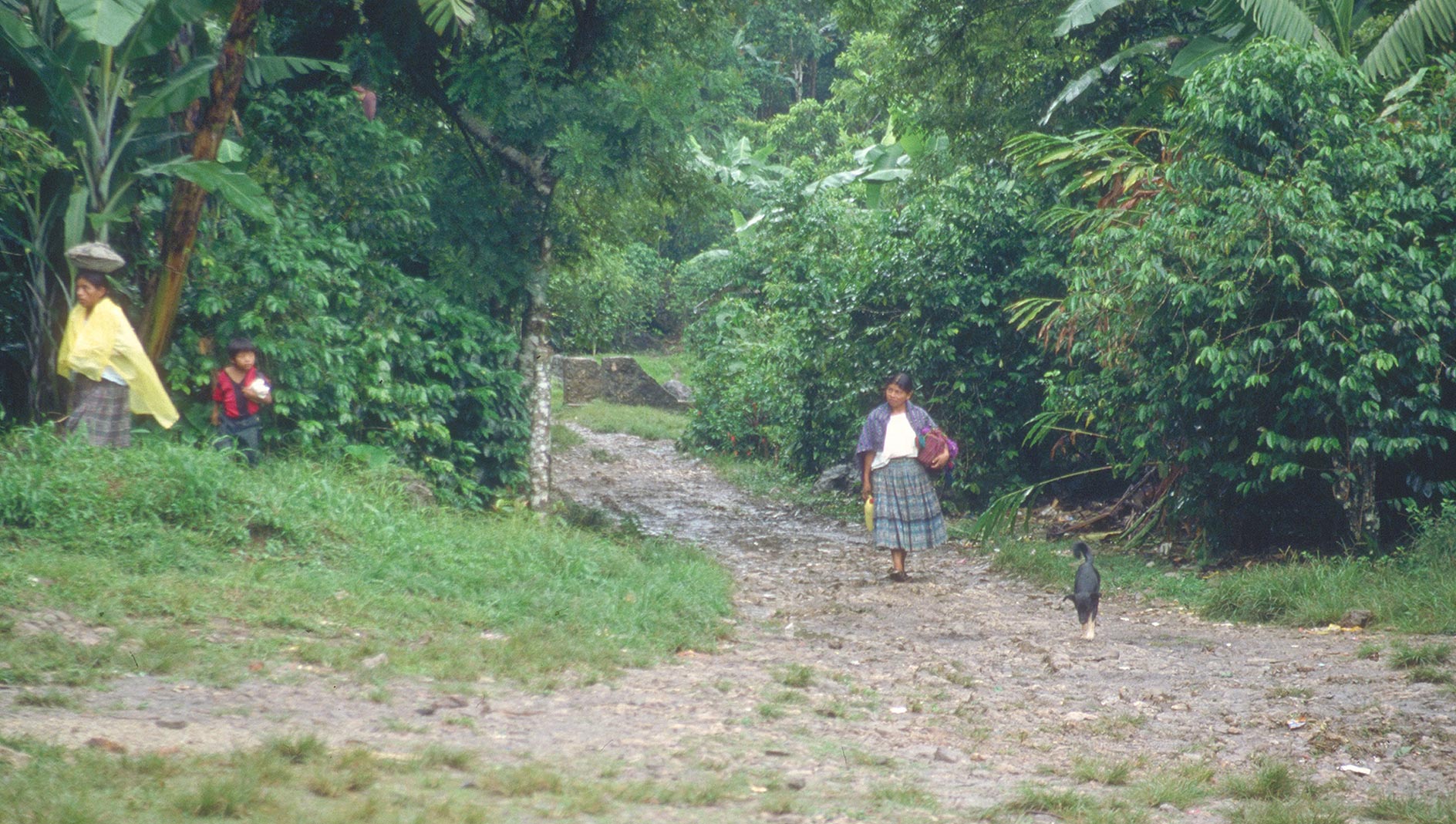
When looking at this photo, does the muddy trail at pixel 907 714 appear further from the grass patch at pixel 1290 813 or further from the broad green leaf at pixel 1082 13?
the broad green leaf at pixel 1082 13

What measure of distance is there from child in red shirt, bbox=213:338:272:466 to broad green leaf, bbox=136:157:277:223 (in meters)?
1.14

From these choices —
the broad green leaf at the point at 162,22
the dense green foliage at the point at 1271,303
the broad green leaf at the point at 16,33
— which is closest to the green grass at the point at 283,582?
the broad green leaf at the point at 16,33

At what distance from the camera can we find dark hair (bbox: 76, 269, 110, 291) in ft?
26.3

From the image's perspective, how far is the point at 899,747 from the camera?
538 cm

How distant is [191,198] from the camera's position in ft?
28.1

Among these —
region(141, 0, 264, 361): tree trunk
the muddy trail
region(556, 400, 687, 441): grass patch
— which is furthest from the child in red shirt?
region(556, 400, 687, 441): grass patch

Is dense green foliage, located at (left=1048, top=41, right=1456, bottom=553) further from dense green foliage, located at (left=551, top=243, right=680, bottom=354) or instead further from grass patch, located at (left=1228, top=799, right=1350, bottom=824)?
dense green foliage, located at (left=551, top=243, right=680, bottom=354)

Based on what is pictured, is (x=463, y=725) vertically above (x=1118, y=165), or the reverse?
(x=1118, y=165)

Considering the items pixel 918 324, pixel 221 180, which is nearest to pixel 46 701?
pixel 221 180

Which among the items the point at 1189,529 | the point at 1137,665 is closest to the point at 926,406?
the point at 1189,529

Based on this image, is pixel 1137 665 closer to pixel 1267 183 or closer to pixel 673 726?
pixel 673 726

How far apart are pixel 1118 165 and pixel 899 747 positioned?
658 centimetres

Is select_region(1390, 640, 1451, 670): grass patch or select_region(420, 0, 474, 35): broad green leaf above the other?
select_region(420, 0, 474, 35): broad green leaf

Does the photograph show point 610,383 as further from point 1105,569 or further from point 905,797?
point 905,797
